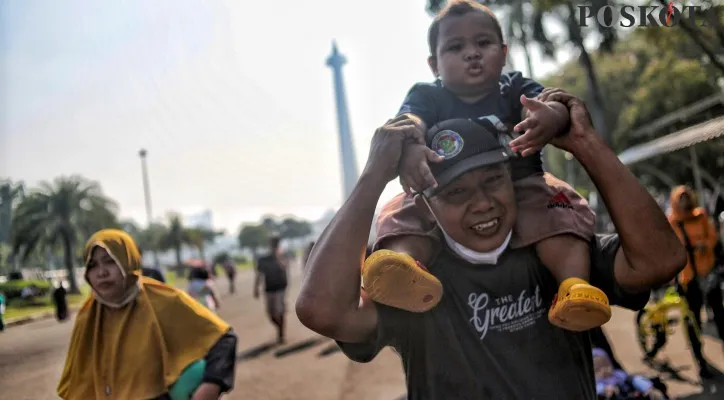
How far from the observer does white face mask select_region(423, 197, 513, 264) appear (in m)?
1.48

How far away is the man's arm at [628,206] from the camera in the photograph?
51.5 inches

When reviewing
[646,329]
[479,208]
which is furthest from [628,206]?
[646,329]

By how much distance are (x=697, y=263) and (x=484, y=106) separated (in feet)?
16.7

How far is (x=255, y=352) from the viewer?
902cm

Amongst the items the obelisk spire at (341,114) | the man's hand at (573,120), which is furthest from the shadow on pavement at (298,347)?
the man's hand at (573,120)

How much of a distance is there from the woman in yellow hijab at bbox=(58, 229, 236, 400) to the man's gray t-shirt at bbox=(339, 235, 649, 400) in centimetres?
144

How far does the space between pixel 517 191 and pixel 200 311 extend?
1.84m

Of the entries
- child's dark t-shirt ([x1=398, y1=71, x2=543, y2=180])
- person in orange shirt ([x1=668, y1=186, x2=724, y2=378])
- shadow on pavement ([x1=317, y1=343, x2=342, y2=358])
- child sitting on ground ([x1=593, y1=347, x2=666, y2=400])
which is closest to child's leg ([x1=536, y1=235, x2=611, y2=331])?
child's dark t-shirt ([x1=398, y1=71, x2=543, y2=180])

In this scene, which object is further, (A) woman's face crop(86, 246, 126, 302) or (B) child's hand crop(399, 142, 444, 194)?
(A) woman's face crop(86, 246, 126, 302)

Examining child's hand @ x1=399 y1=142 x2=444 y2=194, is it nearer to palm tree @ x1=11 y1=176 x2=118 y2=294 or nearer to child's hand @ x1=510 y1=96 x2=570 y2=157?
child's hand @ x1=510 y1=96 x2=570 y2=157

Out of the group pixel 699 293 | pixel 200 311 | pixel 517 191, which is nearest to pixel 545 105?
pixel 517 191

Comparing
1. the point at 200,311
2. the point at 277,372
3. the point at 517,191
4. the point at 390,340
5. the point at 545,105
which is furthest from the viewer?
the point at 277,372

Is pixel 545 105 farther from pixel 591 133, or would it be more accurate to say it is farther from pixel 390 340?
pixel 390 340

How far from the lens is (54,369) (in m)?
3.27
